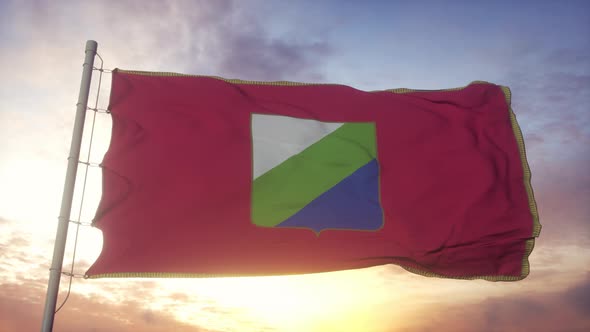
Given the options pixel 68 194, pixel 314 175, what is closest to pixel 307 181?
pixel 314 175

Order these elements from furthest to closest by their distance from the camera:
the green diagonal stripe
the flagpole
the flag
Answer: the green diagonal stripe < the flag < the flagpole

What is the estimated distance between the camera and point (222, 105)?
37.3 feet

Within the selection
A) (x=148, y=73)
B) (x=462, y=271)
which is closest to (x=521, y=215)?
(x=462, y=271)

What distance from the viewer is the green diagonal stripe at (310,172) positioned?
1073cm

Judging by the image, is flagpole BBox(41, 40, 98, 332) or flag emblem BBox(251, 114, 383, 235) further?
flag emblem BBox(251, 114, 383, 235)

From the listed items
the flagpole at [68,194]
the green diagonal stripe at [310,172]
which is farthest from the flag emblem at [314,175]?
the flagpole at [68,194]

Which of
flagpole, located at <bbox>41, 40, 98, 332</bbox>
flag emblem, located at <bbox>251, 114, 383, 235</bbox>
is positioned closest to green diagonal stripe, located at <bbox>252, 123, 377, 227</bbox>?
flag emblem, located at <bbox>251, 114, 383, 235</bbox>

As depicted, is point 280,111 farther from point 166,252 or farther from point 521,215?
point 521,215

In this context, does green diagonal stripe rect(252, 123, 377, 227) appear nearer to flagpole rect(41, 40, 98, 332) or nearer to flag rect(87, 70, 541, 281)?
flag rect(87, 70, 541, 281)

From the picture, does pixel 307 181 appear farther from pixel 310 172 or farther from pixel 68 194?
pixel 68 194

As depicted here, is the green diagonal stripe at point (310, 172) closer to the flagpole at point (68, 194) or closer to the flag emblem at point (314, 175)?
the flag emblem at point (314, 175)

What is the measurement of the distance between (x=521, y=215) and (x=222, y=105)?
5.91 meters

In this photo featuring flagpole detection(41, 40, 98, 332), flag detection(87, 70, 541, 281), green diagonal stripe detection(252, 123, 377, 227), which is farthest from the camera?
green diagonal stripe detection(252, 123, 377, 227)

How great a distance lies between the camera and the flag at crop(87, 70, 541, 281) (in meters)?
10.1
